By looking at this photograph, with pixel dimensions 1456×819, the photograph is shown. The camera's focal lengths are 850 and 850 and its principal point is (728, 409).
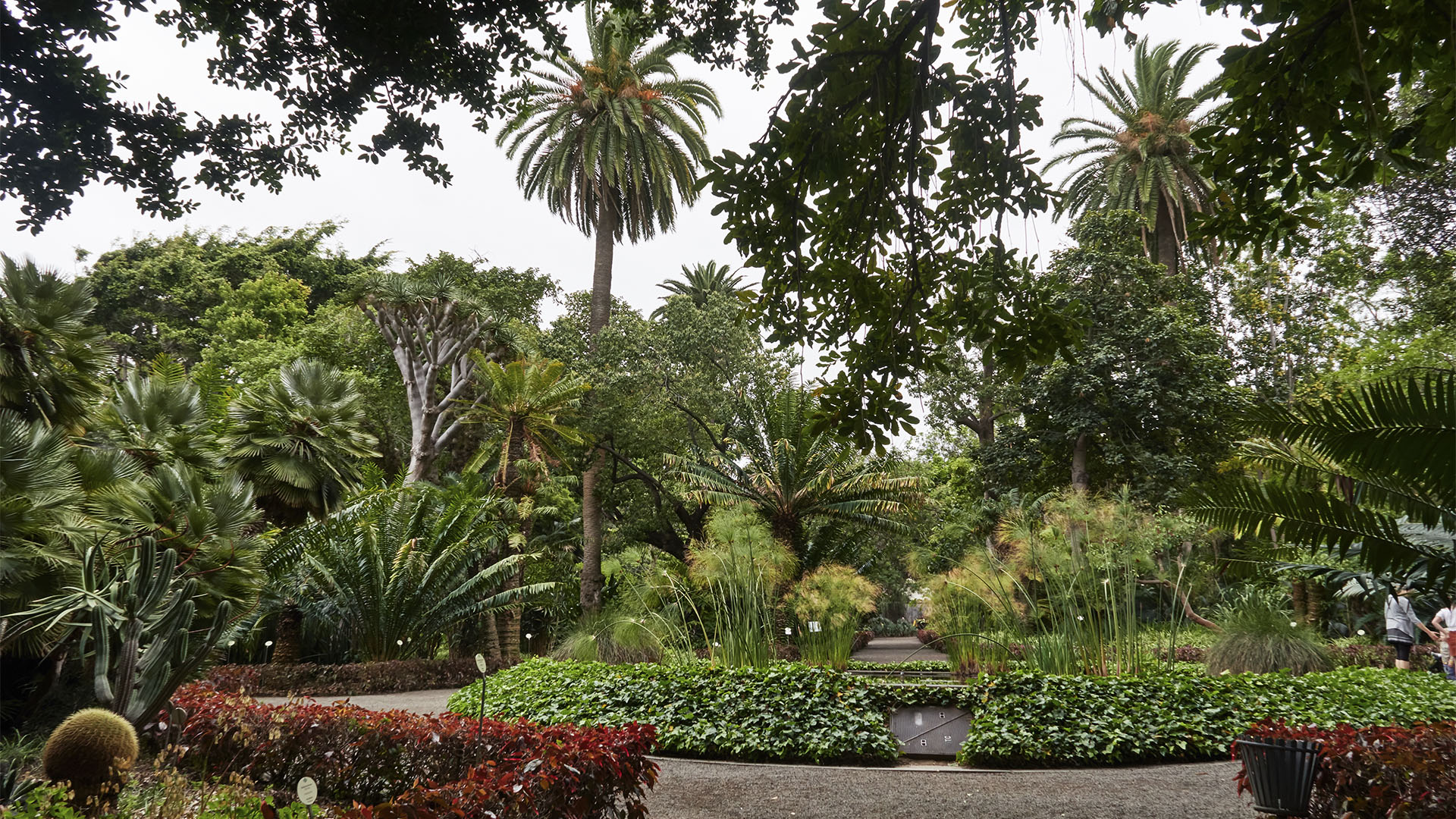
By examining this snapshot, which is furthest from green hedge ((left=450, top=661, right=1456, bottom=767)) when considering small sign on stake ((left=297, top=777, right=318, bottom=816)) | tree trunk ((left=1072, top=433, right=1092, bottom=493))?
tree trunk ((left=1072, top=433, right=1092, bottom=493))

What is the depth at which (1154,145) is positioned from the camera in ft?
79.5

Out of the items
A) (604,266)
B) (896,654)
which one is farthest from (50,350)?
(896,654)

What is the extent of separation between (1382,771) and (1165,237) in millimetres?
24596

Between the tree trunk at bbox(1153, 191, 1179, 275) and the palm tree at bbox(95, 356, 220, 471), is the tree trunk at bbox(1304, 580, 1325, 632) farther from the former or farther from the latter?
the palm tree at bbox(95, 356, 220, 471)

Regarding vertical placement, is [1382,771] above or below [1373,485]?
below

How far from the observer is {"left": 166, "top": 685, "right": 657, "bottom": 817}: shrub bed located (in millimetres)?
4254

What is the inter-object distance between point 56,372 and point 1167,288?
2130 centimetres

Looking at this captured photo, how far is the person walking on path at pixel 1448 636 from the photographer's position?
8.22 meters

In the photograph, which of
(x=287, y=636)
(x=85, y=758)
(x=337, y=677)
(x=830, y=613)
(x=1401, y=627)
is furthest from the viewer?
(x=287, y=636)

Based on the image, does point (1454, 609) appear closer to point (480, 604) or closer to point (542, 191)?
point (480, 604)

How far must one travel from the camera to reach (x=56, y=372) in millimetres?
5070

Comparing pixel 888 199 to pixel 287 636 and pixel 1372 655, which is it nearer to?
pixel 1372 655

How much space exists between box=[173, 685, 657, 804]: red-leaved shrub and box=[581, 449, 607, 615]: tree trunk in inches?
521

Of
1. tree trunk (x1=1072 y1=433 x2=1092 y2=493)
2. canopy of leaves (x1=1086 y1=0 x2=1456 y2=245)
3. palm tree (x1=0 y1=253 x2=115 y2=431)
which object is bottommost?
palm tree (x1=0 y1=253 x2=115 y2=431)
